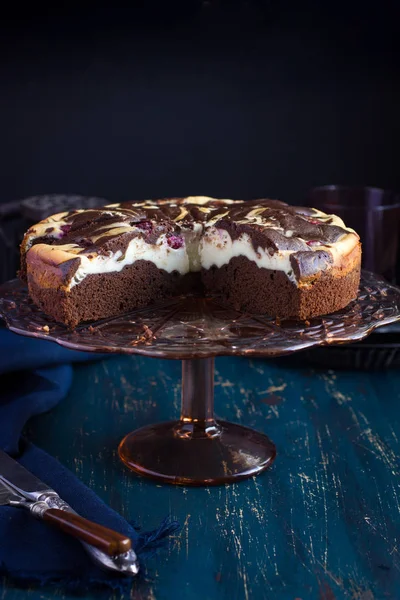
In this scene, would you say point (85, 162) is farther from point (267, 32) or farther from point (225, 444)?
point (225, 444)

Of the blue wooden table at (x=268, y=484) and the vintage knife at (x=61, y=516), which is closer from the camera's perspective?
the vintage knife at (x=61, y=516)

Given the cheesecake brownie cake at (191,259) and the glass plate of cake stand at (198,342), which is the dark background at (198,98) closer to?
the cheesecake brownie cake at (191,259)

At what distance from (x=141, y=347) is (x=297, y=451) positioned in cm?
65

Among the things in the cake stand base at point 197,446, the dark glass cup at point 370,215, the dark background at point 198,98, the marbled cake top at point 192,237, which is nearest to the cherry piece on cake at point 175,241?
the marbled cake top at point 192,237

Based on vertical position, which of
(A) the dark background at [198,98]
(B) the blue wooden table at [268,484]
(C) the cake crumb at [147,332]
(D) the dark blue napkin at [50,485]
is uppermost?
(A) the dark background at [198,98]

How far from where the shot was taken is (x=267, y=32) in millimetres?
3293

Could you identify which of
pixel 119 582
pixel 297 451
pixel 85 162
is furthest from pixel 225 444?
pixel 85 162

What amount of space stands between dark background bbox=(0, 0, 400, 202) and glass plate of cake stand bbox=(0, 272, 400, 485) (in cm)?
102

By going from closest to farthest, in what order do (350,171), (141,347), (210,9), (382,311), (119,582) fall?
(119,582), (141,347), (382,311), (210,9), (350,171)

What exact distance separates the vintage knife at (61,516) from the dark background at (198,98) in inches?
66.2

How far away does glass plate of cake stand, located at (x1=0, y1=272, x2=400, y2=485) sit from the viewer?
1.99 metres

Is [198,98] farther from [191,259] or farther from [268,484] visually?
[268,484]

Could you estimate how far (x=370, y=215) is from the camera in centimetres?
299

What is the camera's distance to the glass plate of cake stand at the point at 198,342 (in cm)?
199
